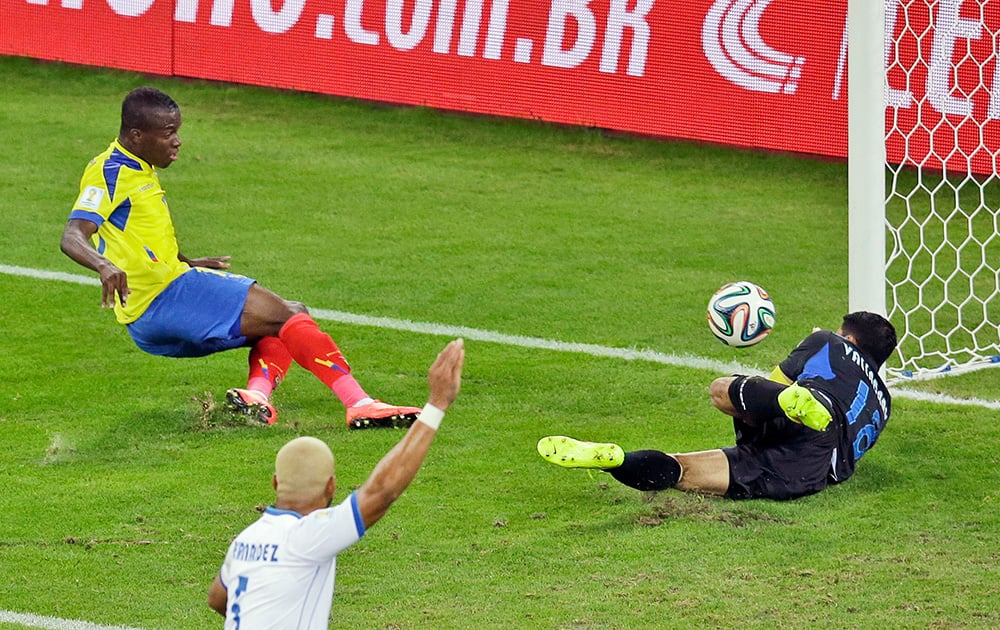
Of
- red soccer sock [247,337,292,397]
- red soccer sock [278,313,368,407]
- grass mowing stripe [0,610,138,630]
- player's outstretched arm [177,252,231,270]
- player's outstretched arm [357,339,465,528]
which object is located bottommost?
grass mowing stripe [0,610,138,630]

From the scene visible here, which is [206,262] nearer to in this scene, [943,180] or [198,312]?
[198,312]

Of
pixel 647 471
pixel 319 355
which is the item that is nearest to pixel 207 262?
pixel 319 355

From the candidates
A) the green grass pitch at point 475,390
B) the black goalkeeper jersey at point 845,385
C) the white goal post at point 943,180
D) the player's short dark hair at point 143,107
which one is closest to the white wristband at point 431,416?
the green grass pitch at point 475,390

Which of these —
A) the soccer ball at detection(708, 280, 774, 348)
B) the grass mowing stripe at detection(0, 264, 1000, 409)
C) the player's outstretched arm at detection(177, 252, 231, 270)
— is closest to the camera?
the soccer ball at detection(708, 280, 774, 348)

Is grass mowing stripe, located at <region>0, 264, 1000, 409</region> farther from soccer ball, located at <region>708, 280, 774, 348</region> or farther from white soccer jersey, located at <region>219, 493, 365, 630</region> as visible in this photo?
white soccer jersey, located at <region>219, 493, 365, 630</region>

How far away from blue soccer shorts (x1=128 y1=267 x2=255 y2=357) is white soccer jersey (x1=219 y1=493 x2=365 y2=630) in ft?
12.7

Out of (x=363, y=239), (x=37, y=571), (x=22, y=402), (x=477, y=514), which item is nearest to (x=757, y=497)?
(x=477, y=514)

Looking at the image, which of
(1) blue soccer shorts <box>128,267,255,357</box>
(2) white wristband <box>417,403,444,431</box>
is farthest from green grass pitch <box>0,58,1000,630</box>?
(2) white wristband <box>417,403,444,431</box>

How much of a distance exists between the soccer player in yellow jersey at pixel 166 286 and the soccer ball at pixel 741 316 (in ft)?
A: 5.06

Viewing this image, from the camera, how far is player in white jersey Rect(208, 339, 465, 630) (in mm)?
4348

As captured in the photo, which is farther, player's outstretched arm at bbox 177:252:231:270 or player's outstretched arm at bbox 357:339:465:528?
player's outstretched arm at bbox 177:252:231:270

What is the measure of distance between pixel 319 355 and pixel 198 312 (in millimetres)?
622

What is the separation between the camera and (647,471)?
7262mm

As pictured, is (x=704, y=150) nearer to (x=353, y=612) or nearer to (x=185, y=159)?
(x=185, y=159)
